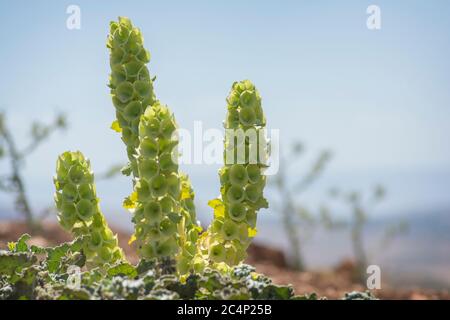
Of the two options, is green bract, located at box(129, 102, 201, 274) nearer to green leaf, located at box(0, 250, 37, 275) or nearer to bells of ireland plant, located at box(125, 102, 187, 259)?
bells of ireland plant, located at box(125, 102, 187, 259)

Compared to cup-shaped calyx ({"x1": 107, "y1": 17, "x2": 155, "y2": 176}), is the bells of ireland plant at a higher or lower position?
lower

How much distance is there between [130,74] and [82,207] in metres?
0.47

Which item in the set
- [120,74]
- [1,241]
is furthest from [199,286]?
[1,241]

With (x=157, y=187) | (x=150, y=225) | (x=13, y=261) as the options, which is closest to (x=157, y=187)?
A: (x=157, y=187)

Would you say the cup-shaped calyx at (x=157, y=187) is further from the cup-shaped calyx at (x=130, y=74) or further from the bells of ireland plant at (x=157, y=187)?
the cup-shaped calyx at (x=130, y=74)

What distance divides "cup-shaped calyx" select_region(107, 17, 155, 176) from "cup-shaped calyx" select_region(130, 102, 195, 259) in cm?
33

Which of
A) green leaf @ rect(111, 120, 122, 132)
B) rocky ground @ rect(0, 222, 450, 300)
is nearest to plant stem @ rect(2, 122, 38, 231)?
rocky ground @ rect(0, 222, 450, 300)

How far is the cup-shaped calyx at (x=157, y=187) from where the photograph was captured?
2.01 m

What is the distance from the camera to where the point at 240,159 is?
87.1 inches

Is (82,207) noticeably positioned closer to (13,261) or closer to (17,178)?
(13,261)

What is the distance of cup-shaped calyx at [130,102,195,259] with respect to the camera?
6.59 ft

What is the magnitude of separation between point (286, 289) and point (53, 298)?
0.62 meters

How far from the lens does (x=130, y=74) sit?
2.38m
